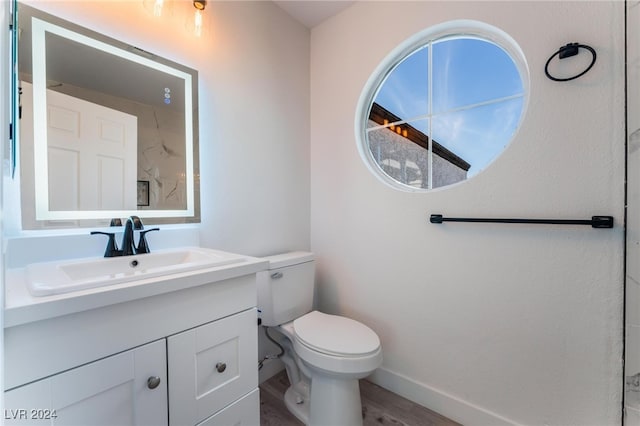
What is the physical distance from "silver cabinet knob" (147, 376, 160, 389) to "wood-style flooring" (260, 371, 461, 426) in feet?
2.77

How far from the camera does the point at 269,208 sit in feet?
5.96

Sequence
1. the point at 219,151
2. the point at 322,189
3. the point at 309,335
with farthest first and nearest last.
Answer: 1. the point at 322,189
2. the point at 219,151
3. the point at 309,335

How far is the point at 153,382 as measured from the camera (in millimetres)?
851

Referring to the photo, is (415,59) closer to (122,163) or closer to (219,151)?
(219,151)

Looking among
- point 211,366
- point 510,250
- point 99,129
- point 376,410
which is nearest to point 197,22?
point 99,129

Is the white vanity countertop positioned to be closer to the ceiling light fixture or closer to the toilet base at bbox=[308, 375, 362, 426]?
the toilet base at bbox=[308, 375, 362, 426]

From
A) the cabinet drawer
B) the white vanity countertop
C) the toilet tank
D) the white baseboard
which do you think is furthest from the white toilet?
the white vanity countertop

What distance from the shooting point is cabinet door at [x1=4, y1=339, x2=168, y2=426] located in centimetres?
67

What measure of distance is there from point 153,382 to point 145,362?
0.07 meters

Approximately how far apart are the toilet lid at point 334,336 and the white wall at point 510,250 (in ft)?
1.11

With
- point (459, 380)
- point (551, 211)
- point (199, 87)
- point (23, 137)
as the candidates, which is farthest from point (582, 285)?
point (23, 137)

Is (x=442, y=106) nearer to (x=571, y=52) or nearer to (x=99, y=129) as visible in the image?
(x=571, y=52)

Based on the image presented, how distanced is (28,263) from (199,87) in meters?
1.04

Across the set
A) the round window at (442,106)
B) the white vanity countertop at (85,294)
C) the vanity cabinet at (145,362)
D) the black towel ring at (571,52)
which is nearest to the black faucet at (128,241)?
the white vanity countertop at (85,294)
